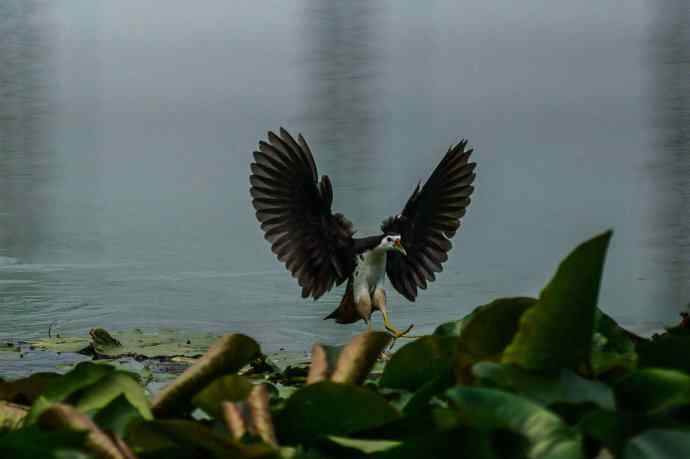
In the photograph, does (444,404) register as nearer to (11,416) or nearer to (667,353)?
(667,353)

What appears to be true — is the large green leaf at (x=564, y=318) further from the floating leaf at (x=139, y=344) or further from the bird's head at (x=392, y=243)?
the bird's head at (x=392, y=243)

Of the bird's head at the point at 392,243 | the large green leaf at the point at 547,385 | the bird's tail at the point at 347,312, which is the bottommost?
the bird's tail at the point at 347,312

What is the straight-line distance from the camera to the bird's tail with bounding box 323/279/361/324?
360cm

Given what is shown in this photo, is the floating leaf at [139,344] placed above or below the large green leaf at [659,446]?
below

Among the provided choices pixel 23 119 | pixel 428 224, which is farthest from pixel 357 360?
pixel 23 119

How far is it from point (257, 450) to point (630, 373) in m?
0.26

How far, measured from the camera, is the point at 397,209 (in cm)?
441

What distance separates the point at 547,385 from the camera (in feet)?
2.44

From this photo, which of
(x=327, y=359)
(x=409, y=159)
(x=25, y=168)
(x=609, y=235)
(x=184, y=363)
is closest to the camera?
(x=609, y=235)

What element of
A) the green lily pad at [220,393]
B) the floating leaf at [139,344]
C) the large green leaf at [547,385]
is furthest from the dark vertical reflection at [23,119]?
the large green leaf at [547,385]

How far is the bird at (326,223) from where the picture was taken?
11.4 feet

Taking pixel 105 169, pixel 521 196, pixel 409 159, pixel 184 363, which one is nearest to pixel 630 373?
pixel 184 363

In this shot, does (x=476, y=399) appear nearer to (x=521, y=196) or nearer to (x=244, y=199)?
(x=521, y=196)

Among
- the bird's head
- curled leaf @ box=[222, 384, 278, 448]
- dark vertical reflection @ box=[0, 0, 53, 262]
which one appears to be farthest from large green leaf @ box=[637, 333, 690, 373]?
dark vertical reflection @ box=[0, 0, 53, 262]
